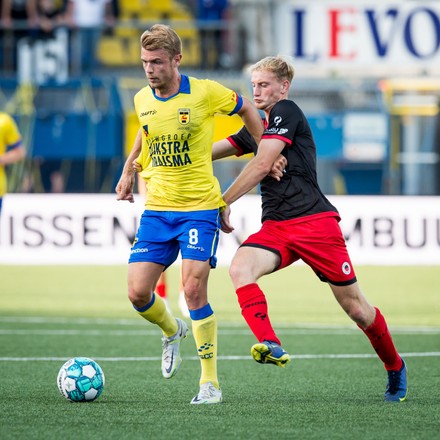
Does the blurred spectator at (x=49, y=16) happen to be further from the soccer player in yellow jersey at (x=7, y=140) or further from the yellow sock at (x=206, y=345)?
the yellow sock at (x=206, y=345)

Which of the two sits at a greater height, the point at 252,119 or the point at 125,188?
the point at 252,119

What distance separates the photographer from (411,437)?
17.7 feet

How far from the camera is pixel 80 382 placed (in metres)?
6.49

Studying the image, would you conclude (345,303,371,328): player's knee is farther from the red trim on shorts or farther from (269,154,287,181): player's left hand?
(269,154,287,181): player's left hand

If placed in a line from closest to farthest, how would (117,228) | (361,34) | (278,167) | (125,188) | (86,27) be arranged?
(278,167)
(125,188)
(117,228)
(86,27)
(361,34)

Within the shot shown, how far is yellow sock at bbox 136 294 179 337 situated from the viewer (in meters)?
6.93

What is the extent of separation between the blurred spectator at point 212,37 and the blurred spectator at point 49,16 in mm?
2683

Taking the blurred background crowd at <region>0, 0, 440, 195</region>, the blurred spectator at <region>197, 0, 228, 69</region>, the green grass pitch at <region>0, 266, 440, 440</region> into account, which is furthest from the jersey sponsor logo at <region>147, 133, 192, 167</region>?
the blurred spectator at <region>197, 0, 228, 69</region>

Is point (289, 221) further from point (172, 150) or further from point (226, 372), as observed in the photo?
point (226, 372)

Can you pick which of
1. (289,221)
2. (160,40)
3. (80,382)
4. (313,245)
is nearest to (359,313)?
(313,245)

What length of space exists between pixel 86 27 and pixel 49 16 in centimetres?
73

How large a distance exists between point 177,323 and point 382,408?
1.52 meters

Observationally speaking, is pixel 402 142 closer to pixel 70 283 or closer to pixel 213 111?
pixel 70 283

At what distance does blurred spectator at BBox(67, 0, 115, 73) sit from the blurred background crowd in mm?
23
